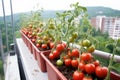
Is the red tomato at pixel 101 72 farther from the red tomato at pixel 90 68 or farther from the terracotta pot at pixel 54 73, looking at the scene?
the terracotta pot at pixel 54 73

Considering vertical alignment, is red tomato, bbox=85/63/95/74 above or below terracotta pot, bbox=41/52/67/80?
above

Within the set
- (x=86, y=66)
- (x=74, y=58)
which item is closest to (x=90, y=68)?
(x=86, y=66)

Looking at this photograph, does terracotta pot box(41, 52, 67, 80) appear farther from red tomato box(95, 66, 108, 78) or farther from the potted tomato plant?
red tomato box(95, 66, 108, 78)

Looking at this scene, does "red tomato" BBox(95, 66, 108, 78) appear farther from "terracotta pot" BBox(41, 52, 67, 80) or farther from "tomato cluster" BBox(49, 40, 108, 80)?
"terracotta pot" BBox(41, 52, 67, 80)

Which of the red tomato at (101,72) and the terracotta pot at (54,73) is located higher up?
the red tomato at (101,72)

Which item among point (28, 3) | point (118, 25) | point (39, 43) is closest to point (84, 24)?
point (118, 25)

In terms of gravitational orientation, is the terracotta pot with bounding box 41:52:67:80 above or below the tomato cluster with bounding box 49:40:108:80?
below

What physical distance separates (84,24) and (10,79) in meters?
1.03

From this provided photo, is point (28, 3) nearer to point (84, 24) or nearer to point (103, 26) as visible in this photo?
point (103, 26)

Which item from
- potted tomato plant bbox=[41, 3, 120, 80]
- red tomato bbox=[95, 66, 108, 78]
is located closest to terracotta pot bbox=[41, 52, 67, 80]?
potted tomato plant bbox=[41, 3, 120, 80]

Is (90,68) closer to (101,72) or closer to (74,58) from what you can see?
(101,72)

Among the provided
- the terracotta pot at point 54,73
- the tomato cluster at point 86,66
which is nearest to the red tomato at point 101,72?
the tomato cluster at point 86,66

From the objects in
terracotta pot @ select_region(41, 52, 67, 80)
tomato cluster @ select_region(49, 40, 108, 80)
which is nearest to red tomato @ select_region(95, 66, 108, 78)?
tomato cluster @ select_region(49, 40, 108, 80)

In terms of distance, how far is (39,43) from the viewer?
1.24m
